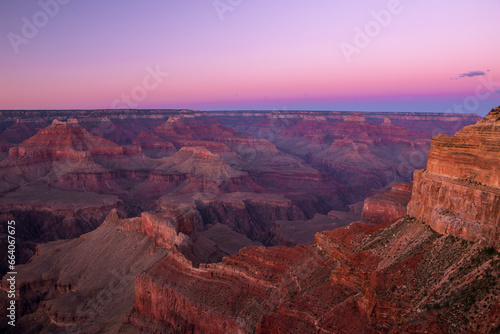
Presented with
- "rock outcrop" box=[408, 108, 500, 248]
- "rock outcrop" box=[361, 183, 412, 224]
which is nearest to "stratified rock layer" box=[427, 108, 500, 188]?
"rock outcrop" box=[408, 108, 500, 248]

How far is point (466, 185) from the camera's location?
24.3 metres

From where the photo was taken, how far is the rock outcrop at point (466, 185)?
74.1 feet

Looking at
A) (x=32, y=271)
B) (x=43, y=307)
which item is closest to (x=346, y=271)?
(x=43, y=307)

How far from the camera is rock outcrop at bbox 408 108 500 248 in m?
22.6

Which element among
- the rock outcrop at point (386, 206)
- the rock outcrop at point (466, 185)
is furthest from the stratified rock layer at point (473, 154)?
the rock outcrop at point (386, 206)

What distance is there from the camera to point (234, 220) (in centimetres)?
8812

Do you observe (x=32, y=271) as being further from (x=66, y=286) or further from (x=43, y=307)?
(x=43, y=307)

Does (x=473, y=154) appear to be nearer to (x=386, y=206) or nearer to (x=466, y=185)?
(x=466, y=185)

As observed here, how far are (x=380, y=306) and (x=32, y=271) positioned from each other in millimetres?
47608

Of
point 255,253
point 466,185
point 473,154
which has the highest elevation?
point 473,154

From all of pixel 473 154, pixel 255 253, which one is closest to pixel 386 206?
pixel 255 253

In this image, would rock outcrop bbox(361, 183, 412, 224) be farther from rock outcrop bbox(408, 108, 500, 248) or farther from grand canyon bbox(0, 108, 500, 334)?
rock outcrop bbox(408, 108, 500, 248)

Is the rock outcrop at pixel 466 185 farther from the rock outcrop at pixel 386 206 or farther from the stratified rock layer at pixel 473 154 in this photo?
the rock outcrop at pixel 386 206

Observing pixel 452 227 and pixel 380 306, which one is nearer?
pixel 380 306
